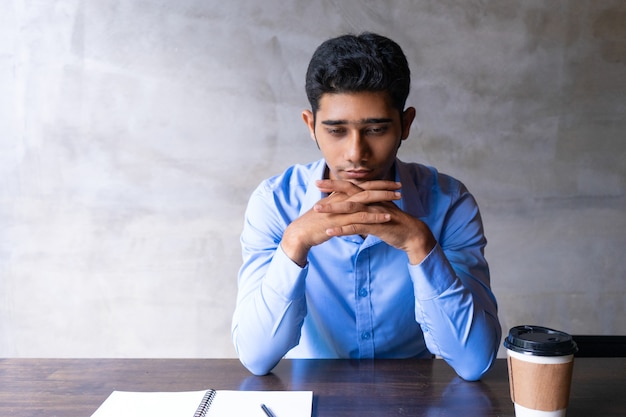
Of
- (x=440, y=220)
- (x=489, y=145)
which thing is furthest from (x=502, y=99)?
(x=440, y=220)

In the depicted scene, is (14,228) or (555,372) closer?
(555,372)

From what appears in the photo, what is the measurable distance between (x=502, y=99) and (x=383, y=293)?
5.23ft

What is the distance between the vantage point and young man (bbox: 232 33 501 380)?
1.27 metres

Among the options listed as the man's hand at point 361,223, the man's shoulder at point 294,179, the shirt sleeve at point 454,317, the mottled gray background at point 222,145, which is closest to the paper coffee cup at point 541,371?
the shirt sleeve at point 454,317

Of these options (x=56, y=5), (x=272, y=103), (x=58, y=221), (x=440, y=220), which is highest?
(x=56, y=5)

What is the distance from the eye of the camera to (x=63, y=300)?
2822 mm

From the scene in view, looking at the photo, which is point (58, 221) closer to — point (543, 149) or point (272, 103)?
point (272, 103)

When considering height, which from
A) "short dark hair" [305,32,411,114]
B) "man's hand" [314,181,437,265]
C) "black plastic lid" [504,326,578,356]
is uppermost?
"short dark hair" [305,32,411,114]

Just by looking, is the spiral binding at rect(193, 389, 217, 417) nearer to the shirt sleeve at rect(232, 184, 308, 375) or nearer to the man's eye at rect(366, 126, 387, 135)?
the shirt sleeve at rect(232, 184, 308, 375)

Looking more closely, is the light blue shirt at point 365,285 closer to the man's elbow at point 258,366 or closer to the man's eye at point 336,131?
the man's elbow at point 258,366

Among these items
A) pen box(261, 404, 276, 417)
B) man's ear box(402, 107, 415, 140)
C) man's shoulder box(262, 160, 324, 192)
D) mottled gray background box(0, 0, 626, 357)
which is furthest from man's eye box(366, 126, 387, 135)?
mottled gray background box(0, 0, 626, 357)

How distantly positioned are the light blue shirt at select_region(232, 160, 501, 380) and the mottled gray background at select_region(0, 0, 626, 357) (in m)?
1.22

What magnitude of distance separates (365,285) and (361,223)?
26cm

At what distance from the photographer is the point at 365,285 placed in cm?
148
